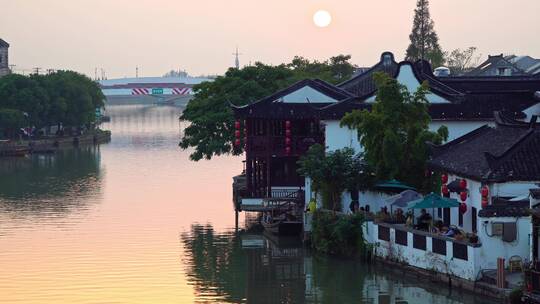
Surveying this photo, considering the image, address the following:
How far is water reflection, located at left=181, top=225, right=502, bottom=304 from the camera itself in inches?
1716

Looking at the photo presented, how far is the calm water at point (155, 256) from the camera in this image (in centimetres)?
4431

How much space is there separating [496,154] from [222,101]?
37576 millimetres

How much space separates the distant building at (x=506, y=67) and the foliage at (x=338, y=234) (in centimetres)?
5689

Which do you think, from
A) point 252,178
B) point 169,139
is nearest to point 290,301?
point 252,178

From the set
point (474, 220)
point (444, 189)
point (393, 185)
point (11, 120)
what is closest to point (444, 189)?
point (444, 189)

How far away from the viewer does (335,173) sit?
5288cm

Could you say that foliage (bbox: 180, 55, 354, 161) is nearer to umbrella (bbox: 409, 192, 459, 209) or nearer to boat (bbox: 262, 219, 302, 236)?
boat (bbox: 262, 219, 302, 236)

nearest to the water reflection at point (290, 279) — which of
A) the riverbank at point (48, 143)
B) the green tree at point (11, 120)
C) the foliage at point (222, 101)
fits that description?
the foliage at point (222, 101)

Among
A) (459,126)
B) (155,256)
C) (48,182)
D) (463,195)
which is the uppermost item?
(459,126)

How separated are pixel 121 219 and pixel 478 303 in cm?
3027

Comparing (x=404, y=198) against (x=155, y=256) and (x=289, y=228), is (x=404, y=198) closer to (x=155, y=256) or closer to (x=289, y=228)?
(x=289, y=228)

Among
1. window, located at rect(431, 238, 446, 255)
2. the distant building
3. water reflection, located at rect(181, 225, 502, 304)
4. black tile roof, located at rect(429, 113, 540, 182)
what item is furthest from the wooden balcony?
the distant building

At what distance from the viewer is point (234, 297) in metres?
44.4

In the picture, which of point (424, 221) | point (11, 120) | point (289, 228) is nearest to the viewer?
point (424, 221)
